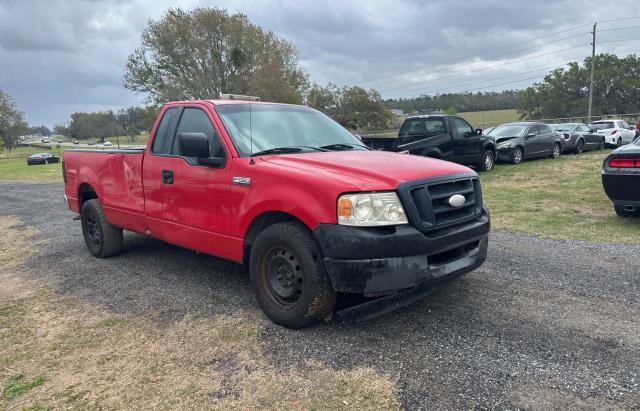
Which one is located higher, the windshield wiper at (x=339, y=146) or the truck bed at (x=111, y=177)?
the windshield wiper at (x=339, y=146)

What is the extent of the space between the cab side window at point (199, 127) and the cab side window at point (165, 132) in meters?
0.11

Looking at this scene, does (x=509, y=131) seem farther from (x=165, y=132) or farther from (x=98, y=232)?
(x=98, y=232)

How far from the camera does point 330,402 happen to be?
9.47 feet

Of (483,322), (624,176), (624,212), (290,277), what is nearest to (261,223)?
(290,277)

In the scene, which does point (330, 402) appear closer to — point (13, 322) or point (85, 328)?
point (85, 328)

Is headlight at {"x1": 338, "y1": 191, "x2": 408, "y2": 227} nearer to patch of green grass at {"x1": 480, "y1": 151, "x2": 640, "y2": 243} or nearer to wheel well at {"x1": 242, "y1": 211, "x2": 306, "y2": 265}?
wheel well at {"x1": 242, "y1": 211, "x2": 306, "y2": 265}

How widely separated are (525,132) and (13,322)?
16.6 metres

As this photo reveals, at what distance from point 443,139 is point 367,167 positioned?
1050 cm

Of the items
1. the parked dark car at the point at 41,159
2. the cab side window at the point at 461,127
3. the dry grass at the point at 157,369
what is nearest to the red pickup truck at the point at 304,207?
the dry grass at the point at 157,369

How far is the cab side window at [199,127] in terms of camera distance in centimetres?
444

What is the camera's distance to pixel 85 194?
6793 millimetres

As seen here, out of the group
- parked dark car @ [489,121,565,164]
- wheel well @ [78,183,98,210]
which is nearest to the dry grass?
wheel well @ [78,183,98,210]

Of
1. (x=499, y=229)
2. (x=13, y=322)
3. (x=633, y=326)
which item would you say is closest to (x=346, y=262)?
(x=633, y=326)

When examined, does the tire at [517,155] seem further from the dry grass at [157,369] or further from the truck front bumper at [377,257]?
the dry grass at [157,369]
